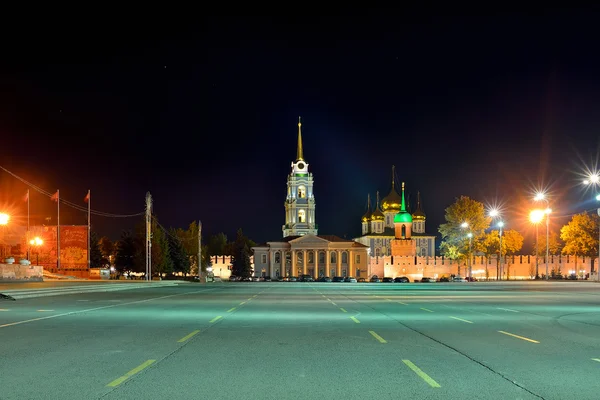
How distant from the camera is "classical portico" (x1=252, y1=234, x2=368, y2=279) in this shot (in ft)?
527

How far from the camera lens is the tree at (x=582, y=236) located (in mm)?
100625

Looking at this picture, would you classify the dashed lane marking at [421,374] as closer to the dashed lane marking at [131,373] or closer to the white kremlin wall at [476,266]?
the dashed lane marking at [131,373]

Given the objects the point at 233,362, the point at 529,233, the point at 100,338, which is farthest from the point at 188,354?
the point at 529,233

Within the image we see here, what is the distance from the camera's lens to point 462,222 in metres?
116

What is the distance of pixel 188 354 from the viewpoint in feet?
41.1

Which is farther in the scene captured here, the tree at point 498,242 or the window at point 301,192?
the window at point 301,192

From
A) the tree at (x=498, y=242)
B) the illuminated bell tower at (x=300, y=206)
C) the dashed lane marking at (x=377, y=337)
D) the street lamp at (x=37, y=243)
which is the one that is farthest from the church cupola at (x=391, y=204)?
the dashed lane marking at (x=377, y=337)

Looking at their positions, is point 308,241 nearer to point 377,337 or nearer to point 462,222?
point 462,222

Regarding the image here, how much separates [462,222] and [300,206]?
66.9 metres

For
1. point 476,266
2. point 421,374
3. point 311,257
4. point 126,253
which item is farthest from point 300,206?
point 421,374

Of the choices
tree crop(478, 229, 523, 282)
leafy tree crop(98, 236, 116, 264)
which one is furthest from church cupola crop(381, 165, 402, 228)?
leafy tree crop(98, 236, 116, 264)

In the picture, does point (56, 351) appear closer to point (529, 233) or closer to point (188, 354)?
point (188, 354)

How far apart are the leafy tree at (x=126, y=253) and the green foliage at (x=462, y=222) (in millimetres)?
49761

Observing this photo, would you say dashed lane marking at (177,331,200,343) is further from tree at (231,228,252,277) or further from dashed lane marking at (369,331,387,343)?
tree at (231,228,252,277)
